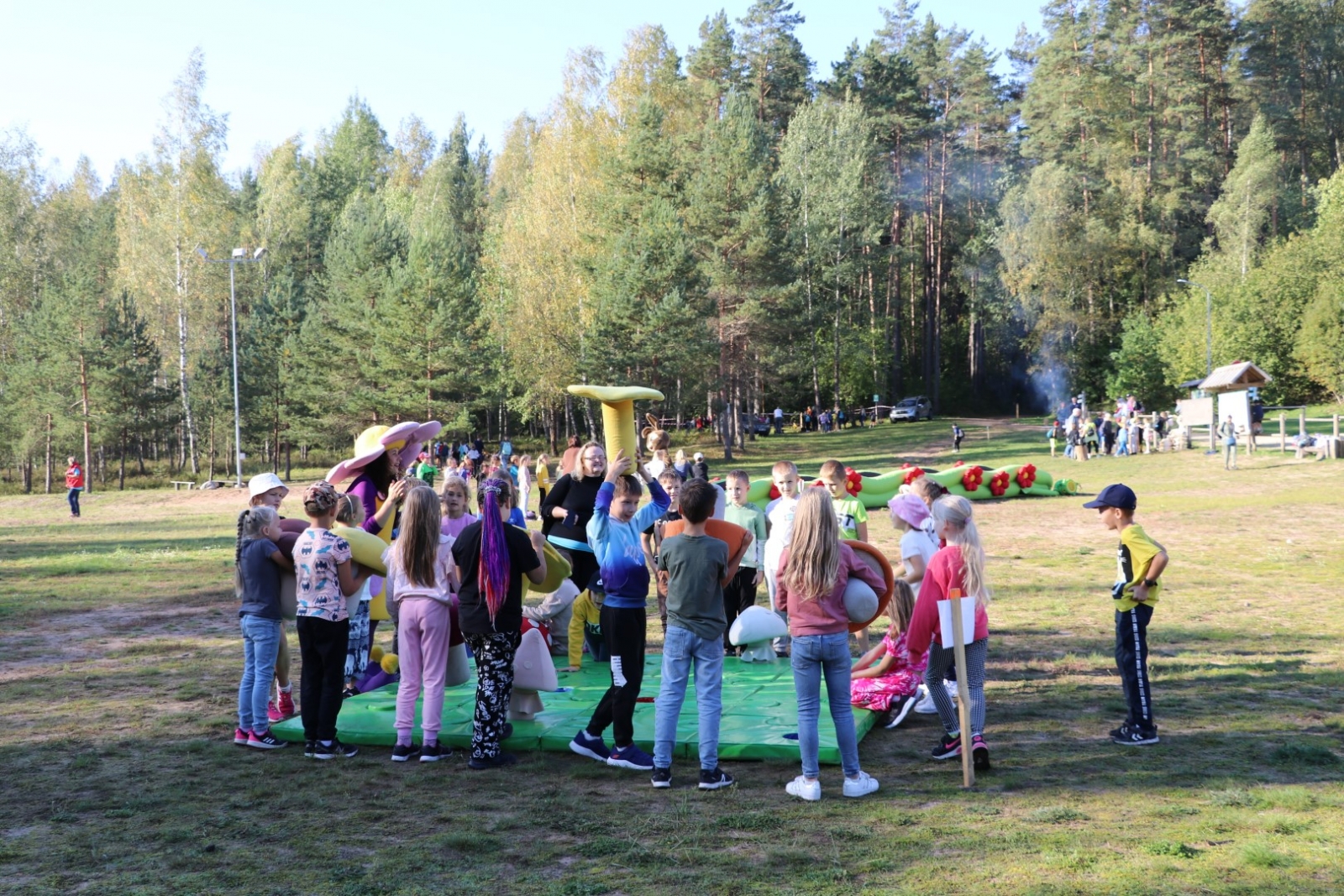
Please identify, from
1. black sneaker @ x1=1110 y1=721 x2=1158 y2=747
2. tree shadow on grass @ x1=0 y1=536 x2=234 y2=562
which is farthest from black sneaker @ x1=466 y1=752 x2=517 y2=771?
tree shadow on grass @ x1=0 y1=536 x2=234 y2=562

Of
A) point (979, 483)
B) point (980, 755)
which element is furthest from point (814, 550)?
point (979, 483)

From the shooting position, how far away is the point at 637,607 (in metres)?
6.46

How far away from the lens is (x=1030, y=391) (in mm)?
66438

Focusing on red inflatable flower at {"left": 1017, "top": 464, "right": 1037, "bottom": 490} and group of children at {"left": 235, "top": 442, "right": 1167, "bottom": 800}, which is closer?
group of children at {"left": 235, "top": 442, "right": 1167, "bottom": 800}

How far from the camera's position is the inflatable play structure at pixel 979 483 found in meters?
21.7

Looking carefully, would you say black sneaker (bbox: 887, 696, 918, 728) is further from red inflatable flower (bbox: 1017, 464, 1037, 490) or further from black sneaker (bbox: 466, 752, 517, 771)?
red inflatable flower (bbox: 1017, 464, 1037, 490)

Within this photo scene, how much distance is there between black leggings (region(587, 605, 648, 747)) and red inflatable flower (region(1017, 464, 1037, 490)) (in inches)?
759

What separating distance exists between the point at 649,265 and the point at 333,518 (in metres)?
31.8

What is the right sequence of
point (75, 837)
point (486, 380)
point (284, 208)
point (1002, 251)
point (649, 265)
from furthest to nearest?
1. point (1002, 251)
2. point (284, 208)
3. point (486, 380)
4. point (649, 265)
5. point (75, 837)

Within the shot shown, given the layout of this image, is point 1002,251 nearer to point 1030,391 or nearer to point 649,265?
point 1030,391

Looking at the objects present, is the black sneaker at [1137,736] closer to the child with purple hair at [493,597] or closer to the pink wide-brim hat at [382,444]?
the child with purple hair at [493,597]

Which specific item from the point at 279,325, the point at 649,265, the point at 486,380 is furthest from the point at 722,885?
the point at 279,325

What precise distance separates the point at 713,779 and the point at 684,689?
0.51m

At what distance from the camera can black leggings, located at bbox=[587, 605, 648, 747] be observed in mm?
6383
